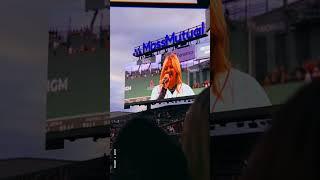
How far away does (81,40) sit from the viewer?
2.94 meters

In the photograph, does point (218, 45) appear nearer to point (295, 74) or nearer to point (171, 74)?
point (295, 74)

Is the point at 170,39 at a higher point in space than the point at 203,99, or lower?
higher

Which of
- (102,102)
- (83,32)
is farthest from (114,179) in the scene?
(83,32)

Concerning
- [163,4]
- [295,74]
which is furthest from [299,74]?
[163,4]

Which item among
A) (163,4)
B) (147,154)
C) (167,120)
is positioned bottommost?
(147,154)

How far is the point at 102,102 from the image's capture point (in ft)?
9.30

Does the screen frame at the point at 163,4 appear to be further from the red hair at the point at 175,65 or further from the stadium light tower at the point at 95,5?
the red hair at the point at 175,65

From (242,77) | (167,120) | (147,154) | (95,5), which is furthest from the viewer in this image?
(95,5)

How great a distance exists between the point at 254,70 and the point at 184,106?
874mm

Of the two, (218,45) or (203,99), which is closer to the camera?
(218,45)

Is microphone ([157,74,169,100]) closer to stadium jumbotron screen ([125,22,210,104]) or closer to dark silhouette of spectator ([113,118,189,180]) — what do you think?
stadium jumbotron screen ([125,22,210,104])

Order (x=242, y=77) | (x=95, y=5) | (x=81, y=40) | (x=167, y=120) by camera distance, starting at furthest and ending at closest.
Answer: (x=81, y=40)
(x=95, y=5)
(x=167, y=120)
(x=242, y=77)

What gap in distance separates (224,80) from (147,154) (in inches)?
21.9

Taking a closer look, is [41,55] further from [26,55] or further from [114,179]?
[114,179]
